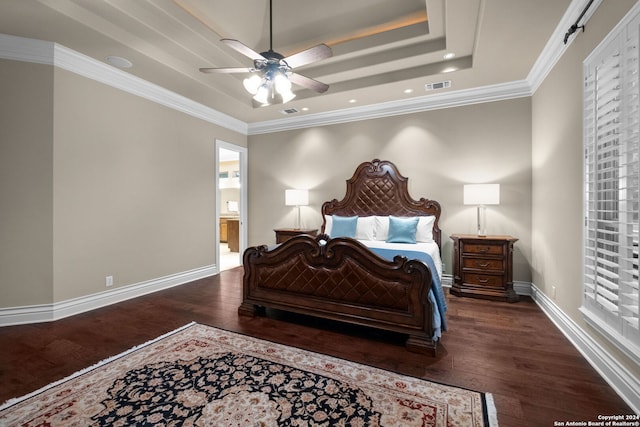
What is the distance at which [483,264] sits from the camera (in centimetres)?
374

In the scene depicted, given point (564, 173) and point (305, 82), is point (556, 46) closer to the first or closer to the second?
point (564, 173)

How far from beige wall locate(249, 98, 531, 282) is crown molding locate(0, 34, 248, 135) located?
1.71m

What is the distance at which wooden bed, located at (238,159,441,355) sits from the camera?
2.39m

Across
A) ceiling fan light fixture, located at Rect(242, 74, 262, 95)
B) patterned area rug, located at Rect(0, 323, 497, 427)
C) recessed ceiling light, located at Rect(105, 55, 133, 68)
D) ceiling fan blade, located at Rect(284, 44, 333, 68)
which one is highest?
recessed ceiling light, located at Rect(105, 55, 133, 68)

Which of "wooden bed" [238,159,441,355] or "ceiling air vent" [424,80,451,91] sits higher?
"ceiling air vent" [424,80,451,91]

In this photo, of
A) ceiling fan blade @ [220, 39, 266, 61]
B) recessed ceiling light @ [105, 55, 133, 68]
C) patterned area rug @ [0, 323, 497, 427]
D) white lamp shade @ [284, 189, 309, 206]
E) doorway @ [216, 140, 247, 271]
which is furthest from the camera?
doorway @ [216, 140, 247, 271]

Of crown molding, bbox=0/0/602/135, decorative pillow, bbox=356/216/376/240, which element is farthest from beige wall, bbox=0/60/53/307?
decorative pillow, bbox=356/216/376/240

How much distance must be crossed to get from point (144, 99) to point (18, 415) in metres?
3.66

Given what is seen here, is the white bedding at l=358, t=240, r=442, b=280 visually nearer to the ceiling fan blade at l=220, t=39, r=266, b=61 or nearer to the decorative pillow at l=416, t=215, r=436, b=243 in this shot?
the decorative pillow at l=416, t=215, r=436, b=243

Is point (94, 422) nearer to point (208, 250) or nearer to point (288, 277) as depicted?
point (288, 277)

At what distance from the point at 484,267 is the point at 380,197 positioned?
69.2 inches

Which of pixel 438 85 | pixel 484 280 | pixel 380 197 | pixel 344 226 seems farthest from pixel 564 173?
pixel 344 226

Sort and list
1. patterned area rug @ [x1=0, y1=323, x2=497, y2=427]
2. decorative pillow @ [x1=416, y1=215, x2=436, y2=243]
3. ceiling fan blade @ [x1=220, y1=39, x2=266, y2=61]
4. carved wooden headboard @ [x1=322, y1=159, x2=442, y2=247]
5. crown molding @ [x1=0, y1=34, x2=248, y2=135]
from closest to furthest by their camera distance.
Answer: patterned area rug @ [x1=0, y1=323, x2=497, y2=427] → ceiling fan blade @ [x1=220, y1=39, x2=266, y2=61] → crown molding @ [x1=0, y1=34, x2=248, y2=135] → decorative pillow @ [x1=416, y1=215, x2=436, y2=243] → carved wooden headboard @ [x1=322, y1=159, x2=442, y2=247]

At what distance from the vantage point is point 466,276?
3814 millimetres
